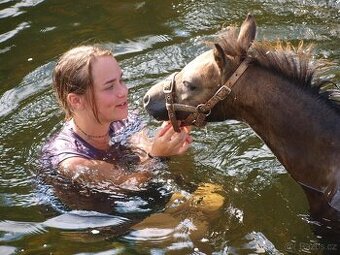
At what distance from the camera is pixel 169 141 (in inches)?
198

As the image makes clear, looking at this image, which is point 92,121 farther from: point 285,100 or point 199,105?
point 285,100

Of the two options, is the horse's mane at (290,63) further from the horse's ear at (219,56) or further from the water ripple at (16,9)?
the water ripple at (16,9)

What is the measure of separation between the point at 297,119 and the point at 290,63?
1.32 feet

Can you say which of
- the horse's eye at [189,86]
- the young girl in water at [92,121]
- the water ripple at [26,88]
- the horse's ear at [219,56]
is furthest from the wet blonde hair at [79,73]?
the water ripple at [26,88]

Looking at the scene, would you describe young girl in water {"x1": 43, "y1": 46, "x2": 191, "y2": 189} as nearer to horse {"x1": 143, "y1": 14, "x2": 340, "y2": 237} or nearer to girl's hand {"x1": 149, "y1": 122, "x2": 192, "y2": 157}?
girl's hand {"x1": 149, "y1": 122, "x2": 192, "y2": 157}

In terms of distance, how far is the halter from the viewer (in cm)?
465

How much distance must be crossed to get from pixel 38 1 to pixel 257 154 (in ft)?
16.4

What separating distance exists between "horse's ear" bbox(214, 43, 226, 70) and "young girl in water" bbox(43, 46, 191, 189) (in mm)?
676

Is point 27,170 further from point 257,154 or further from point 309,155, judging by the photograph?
point 309,155

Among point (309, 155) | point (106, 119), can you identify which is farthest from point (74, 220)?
point (309, 155)

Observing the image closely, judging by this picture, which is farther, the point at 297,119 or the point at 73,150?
the point at 73,150

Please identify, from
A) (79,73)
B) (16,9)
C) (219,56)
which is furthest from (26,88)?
(219,56)

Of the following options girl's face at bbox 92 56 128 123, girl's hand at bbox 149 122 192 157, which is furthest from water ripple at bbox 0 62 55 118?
girl's hand at bbox 149 122 192 157

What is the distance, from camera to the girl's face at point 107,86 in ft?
16.7
